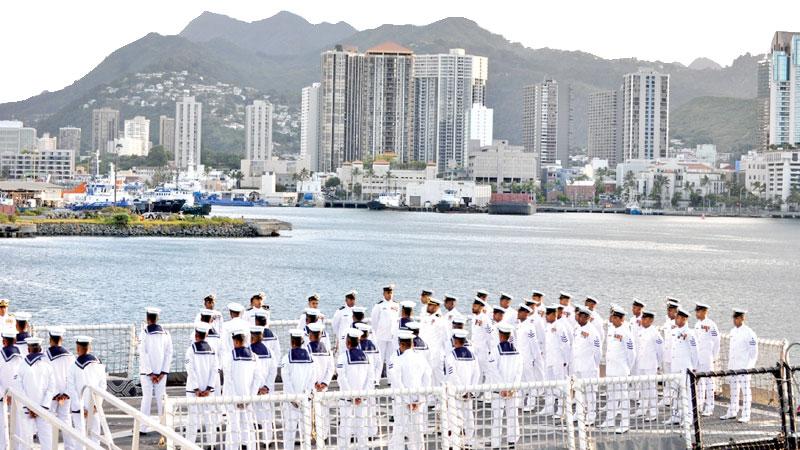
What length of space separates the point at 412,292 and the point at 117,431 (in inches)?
2183

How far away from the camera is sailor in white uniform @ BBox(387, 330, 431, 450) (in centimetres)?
1319

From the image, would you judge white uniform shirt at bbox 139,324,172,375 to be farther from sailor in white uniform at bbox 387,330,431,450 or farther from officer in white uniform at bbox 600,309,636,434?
officer in white uniform at bbox 600,309,636,434

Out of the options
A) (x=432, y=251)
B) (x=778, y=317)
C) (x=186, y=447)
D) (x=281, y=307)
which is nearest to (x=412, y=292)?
(x=281, y=307)

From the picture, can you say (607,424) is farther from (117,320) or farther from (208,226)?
(208,226)

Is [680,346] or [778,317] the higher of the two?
[680,346]

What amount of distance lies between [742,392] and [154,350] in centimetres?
857

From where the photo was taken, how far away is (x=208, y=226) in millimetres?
121125

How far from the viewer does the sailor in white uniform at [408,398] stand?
13.2 meters

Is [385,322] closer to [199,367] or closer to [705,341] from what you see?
[705,341]

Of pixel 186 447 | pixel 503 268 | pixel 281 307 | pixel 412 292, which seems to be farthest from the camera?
pixel 503 268

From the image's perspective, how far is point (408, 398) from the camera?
1345 cm

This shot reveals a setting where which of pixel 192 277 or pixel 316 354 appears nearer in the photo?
pixel 316 354

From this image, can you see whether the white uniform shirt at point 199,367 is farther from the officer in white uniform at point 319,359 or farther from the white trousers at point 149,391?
the officer in white uniform at point 319,359

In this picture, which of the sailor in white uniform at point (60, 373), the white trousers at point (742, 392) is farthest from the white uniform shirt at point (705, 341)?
the sailor in white uniform at point (60, 373)
